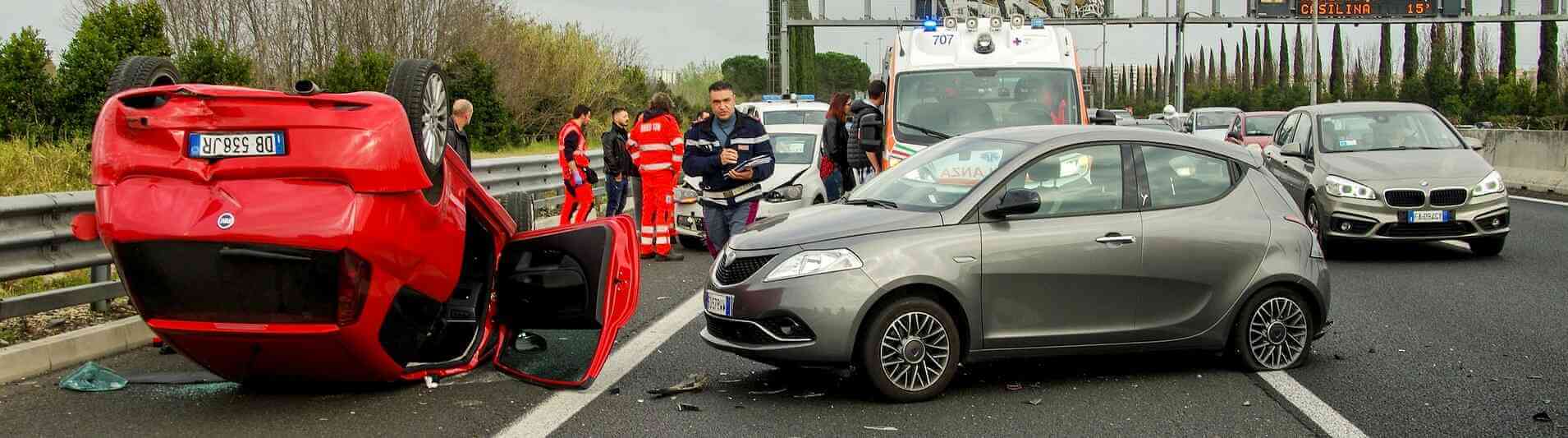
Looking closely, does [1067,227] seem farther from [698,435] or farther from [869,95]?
[869,95]

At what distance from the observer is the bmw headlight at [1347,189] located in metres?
13.2

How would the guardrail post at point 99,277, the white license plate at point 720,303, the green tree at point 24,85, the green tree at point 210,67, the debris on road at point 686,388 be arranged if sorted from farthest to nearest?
1. the green tree at point 210,67
2. the green tree at point 24,85
3. the guardrail post at point 99,277
4. the debris on road at point 686,388
5. the white license plate at point 720,303

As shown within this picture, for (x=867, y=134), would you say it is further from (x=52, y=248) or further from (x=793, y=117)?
(x=793, y=117)

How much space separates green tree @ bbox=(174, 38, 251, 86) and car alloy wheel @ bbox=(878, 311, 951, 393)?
18.2 metres

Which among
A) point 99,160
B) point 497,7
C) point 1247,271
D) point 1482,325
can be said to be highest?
point 497,7

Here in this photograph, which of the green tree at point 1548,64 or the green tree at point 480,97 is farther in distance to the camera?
the green tree at point 1548,64

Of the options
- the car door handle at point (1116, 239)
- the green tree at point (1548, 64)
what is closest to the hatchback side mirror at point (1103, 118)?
the car door handle at point (1116, 239)

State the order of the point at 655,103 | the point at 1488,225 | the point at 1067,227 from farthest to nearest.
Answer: the point at 655,103 → the point at 1488,225 → the point at 1067,227

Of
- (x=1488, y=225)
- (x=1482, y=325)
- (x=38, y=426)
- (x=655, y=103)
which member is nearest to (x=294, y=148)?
(x=38, y=426)

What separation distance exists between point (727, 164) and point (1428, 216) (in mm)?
6248

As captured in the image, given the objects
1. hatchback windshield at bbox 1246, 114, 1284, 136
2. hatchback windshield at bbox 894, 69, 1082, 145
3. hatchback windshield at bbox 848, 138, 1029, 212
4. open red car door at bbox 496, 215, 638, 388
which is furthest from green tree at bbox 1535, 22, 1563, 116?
open red car door at bbox 496, 215, 638, 388

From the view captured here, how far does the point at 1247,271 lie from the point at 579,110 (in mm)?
10971

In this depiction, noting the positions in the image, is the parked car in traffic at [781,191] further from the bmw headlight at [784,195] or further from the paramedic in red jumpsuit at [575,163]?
the paramedic in red jumpsuit at [575,163]

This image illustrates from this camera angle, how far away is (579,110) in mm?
17203
